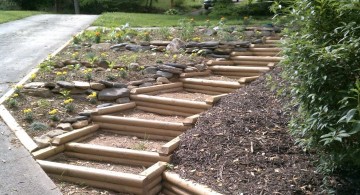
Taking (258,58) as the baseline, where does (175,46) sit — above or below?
above

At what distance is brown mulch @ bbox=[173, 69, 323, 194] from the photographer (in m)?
3.61

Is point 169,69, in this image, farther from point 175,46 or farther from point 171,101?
point 175,46

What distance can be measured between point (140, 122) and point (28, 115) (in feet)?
4.79

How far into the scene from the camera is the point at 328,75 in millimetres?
3068

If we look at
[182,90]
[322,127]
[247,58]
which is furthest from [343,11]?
[247,58]

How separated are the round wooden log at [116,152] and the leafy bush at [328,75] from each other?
1671mm

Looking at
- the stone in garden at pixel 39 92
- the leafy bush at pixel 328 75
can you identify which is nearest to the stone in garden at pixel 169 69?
the stone in garden at pixel 39 92

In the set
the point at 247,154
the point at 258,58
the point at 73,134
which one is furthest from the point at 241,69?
the point at 73,134

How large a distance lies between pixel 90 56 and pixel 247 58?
9.53 feet

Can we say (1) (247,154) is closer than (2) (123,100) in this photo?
Yes

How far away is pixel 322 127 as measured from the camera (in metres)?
2.99

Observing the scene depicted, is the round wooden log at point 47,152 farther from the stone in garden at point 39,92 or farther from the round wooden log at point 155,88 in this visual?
the round wooden log at point 155,88

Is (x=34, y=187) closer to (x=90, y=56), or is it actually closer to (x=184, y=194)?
(x=184, y=194)

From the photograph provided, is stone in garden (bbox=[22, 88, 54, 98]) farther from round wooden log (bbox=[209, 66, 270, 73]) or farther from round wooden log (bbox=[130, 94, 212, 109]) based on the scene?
round wooden log (bbox=[209, 66, 270, 73])
